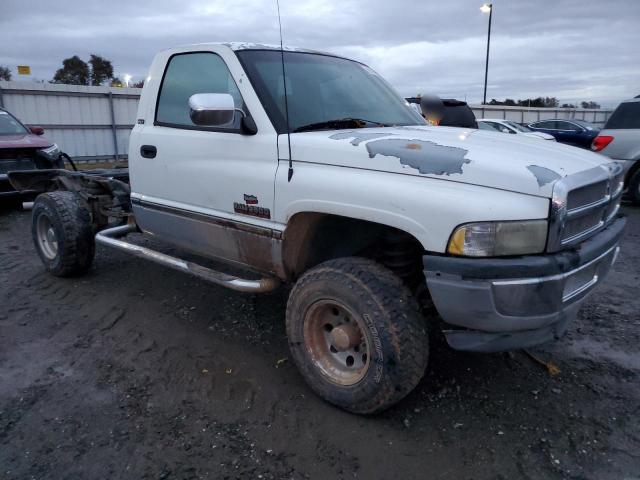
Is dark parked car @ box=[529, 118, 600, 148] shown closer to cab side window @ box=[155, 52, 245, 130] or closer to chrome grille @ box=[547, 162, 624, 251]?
chrome grille @ box=[547, 162, 624, 251]

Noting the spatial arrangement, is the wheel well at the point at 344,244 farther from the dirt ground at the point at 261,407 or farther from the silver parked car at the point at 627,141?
the silver parked car at the point at 627,141

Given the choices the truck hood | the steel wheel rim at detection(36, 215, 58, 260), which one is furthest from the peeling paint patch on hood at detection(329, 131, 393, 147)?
the steel wheel rim at detection(36, 215, 58, 260)

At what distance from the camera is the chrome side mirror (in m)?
3.00

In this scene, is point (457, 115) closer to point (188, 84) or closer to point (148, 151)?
point (188, 84)

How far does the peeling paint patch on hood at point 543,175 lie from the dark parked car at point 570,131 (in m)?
18.5

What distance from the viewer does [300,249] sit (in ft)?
10.8

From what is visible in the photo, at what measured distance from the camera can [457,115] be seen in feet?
15.6

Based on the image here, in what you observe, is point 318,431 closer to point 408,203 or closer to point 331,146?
point 408,203

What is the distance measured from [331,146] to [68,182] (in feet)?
12.9

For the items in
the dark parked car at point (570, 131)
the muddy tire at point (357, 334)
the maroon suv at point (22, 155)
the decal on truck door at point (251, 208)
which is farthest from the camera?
the dark parked car at point (570, 131)

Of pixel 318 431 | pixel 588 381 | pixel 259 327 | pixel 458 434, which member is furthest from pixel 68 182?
pixel 588 381

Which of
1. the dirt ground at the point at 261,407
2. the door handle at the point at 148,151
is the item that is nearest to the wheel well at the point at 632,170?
the dirt ground at the point at 261,407

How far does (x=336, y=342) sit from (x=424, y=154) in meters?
1.18

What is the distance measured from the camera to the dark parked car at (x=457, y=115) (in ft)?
15.5
